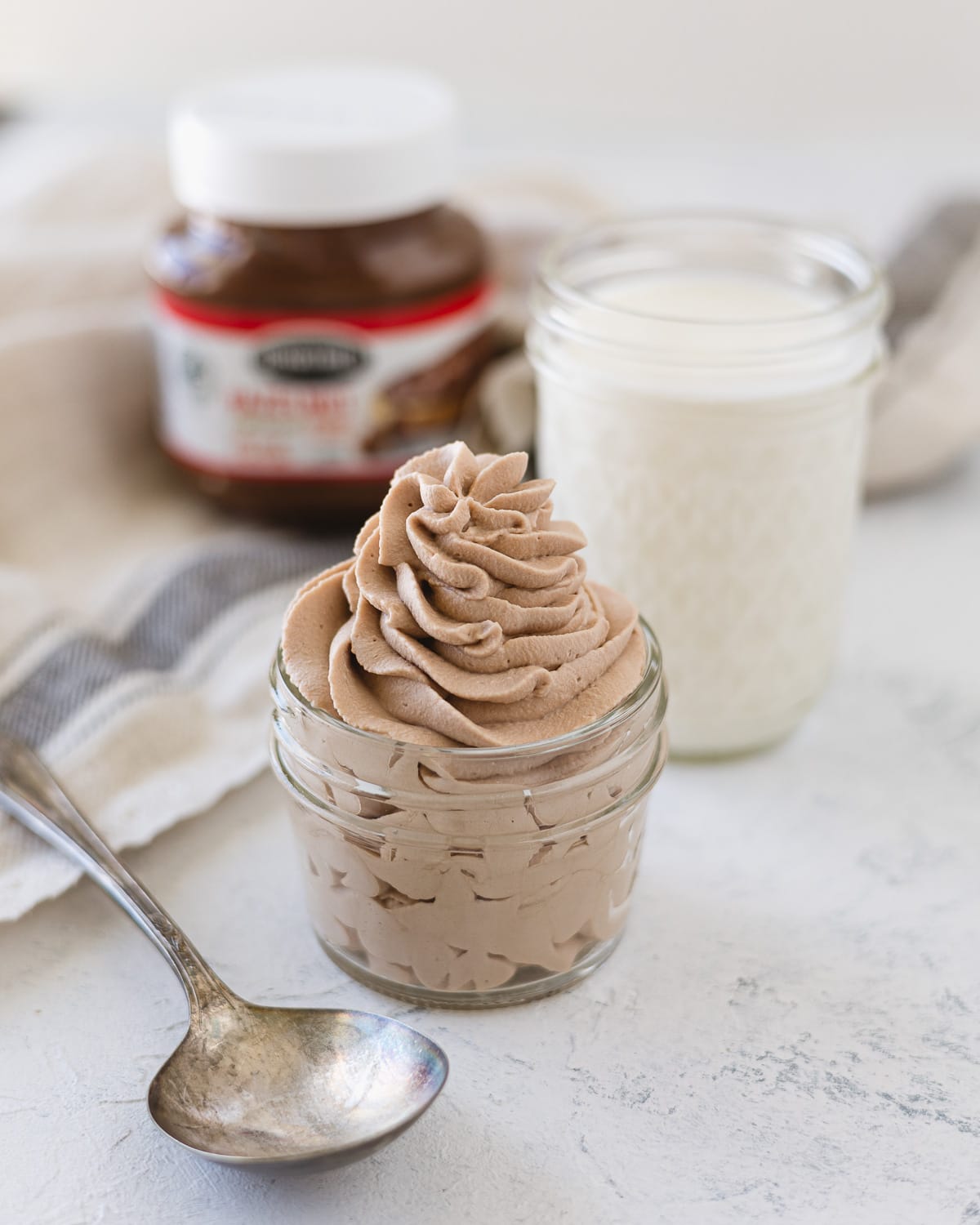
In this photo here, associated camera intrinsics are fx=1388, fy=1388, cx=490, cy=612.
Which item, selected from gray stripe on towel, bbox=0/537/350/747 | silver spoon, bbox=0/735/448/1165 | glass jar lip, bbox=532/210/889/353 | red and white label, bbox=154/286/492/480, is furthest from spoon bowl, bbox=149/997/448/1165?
red and white label, bbox=154/286/492/480

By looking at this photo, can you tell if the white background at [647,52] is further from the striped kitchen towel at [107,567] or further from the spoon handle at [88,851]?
the spoon handle at [88,851]

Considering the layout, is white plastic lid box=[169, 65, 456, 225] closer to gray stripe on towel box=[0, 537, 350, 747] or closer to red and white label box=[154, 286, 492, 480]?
red and white label box=[154, 286, 492, 480]

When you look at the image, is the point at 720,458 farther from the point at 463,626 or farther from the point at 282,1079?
the point at 282,1079

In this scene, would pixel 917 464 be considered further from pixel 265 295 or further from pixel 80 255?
pixel 80 255

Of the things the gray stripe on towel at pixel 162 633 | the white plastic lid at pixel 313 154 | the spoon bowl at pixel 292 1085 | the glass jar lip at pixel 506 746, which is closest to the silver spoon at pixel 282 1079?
the spoon bowl at pixel 292 1085

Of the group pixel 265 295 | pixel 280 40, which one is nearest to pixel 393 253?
pixel 265 295

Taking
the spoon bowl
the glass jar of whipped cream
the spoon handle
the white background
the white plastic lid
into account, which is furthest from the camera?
the white background
